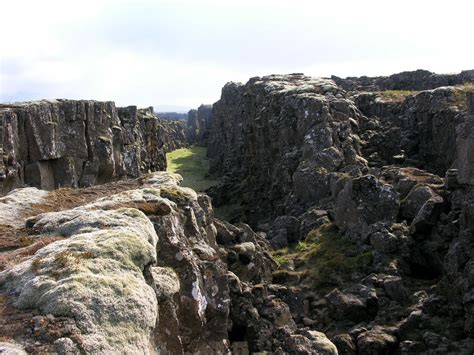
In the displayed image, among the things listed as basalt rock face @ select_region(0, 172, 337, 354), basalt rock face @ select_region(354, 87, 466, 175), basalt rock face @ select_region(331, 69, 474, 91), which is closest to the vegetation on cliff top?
basalt rock face @ select_region(354, 87, 466, 175)

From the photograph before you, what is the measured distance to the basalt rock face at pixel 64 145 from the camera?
176ft

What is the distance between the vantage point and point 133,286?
18641mm

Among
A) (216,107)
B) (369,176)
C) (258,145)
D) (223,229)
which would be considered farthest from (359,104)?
(216,107)

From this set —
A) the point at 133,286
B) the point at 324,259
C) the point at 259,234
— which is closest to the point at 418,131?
the point at 259,234

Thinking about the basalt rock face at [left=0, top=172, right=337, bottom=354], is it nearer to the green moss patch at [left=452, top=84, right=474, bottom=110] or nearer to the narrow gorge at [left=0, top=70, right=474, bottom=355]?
the narrow gorge at [left=0, top=70, right=474, bottom=355]

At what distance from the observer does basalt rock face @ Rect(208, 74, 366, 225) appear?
2552 inches

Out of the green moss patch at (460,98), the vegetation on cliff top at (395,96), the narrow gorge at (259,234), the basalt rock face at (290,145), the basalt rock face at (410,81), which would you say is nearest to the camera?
the narrow gorge at (259,234)

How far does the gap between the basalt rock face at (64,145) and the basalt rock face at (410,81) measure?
53911 mm

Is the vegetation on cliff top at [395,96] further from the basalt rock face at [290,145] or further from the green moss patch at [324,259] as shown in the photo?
the green moss patch at [324,259]

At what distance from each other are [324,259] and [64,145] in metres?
30.6

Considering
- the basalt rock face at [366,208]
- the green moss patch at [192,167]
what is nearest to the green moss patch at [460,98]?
the basalt rock face at [366,208]

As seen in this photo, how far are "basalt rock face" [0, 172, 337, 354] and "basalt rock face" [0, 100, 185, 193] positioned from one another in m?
23.3

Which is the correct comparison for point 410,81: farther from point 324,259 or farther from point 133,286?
point 133,286

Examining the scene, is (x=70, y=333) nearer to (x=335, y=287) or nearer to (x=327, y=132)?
(x=335, y=287)
